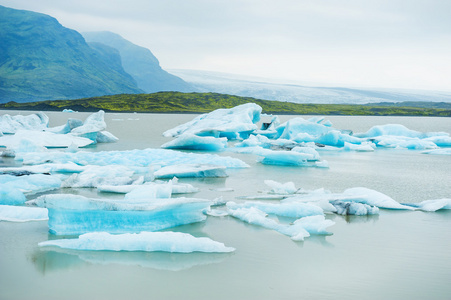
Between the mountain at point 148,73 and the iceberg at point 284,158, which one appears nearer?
the iceberg at point 284,158

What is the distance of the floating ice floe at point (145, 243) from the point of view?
4.18 m

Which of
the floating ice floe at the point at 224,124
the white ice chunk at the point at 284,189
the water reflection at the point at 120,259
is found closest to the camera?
the water reflection at the point at 120,259

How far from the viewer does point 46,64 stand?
134 meters

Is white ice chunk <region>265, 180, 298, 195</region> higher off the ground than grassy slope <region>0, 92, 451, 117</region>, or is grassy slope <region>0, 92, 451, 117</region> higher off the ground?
white ice chunk <region>265, 180, 298, 195</region>

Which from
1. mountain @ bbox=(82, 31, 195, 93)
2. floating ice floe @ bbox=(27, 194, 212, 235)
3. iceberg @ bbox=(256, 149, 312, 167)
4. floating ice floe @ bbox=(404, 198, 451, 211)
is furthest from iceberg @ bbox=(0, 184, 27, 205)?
mountain @ bbox=(82, 31, 195, 93)

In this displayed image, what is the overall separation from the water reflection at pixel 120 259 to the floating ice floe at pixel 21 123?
60.9 feet

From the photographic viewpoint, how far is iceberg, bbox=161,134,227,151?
1440 cm

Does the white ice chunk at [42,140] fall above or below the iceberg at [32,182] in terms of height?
below

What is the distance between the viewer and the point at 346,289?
3467mm

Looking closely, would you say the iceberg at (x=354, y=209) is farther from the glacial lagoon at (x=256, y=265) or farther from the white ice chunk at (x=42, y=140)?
the white ice chunk at (x=42, y=140)

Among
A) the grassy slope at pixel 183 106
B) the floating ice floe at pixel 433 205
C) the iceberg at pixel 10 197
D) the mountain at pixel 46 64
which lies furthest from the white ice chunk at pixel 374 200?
the mountain at pixel 46 64

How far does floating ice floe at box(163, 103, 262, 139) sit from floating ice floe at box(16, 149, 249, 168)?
6.83 m

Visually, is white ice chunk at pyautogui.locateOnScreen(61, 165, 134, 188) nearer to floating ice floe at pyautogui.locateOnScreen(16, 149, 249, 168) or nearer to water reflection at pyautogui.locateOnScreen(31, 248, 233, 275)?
floating ice floe at pyautogui.locateOnScreen(16, 149, 249, 168)

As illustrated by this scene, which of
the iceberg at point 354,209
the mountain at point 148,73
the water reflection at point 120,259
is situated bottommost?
the water reflection at point 120,259
